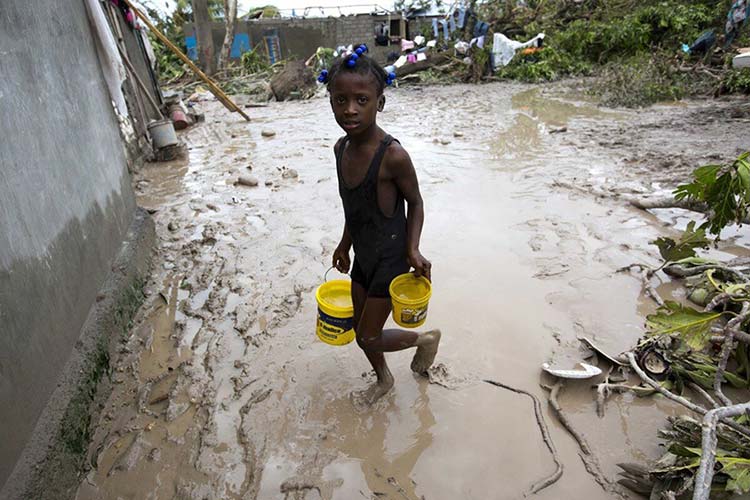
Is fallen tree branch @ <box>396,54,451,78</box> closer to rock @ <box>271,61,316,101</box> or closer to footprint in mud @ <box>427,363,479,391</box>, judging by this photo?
rock @ <box>271,61,316,101</box>

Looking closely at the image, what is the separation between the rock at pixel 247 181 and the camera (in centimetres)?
523

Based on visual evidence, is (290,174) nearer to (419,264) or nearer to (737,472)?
(419,264)

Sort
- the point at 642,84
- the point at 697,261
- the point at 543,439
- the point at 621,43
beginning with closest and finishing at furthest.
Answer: the point at 543,439
the point at 697,261
the point at 642,84
the point at 621,43

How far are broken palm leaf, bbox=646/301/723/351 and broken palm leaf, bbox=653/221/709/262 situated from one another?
0.77 metres

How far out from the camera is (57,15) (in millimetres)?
2934

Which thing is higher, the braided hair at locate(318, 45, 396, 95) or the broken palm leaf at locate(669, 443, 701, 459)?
the braided hair at locate(318, 45, 396, 95)

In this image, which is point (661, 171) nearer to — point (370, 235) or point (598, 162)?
point (598, 162)

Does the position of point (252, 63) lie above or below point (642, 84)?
above

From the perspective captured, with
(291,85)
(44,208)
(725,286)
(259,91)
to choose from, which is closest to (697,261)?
(725,286)

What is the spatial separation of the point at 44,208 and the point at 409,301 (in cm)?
170

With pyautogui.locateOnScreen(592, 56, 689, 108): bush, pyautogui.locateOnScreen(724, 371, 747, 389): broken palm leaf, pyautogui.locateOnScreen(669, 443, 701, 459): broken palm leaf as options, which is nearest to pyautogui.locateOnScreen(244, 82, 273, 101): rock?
pyautogui.locateOnScreen(592, 56, 689, 108): bush

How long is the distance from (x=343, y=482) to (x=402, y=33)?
59.5 ft

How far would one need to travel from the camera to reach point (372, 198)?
185 centimetres

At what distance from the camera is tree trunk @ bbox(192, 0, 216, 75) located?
44.5 feet
